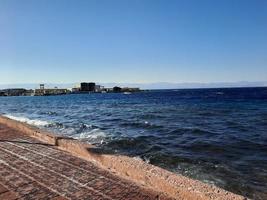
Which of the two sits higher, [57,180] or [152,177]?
[152,177]

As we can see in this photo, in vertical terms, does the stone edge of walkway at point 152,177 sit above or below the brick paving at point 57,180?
above

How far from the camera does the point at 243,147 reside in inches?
509

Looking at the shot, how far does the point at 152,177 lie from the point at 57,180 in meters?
1.72

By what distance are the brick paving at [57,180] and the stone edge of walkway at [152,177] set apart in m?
0.19

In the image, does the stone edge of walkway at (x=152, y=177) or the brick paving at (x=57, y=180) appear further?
the brick paving at (x=57, y=180)

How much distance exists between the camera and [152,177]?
5223 mm

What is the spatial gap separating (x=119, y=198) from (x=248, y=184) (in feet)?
15.1

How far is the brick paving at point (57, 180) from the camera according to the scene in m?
4.80

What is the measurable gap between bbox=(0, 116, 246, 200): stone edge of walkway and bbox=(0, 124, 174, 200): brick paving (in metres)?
0.19

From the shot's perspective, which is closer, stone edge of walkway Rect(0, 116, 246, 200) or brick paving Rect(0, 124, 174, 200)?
stone edge of walkway Rect(0, 116, 246, 200)

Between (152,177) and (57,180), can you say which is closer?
(152,177)

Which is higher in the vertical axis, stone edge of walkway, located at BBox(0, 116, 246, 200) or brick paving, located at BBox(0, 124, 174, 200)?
stone edge of walkway, located at BBox(0, 116, 246, 200)

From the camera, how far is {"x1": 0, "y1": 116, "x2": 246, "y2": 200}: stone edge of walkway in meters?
4.55

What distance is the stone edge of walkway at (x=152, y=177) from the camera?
455cm
